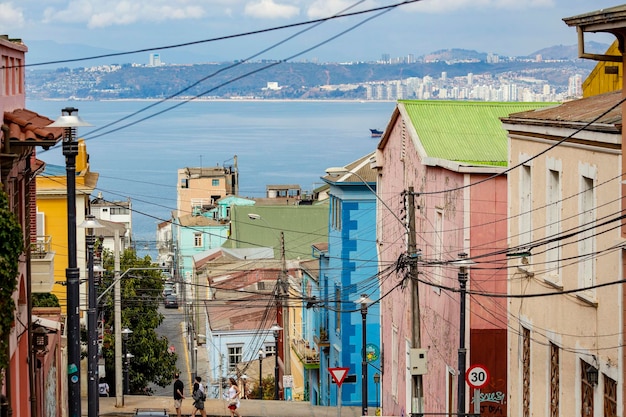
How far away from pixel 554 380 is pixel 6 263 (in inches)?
400

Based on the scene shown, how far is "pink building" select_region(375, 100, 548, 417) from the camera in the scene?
84.5 feet

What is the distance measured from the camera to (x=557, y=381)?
755 inches

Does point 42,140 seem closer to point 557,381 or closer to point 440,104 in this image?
point 557,381

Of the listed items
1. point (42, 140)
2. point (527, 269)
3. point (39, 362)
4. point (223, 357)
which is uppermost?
point (42, 140)

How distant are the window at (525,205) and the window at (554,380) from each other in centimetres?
214

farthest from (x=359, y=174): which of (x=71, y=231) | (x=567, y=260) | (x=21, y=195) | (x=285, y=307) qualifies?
(x=71, y=231)

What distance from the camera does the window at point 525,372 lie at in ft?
68.7

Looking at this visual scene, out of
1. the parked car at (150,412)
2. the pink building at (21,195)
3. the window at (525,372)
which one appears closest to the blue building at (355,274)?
the parked car at (150,412)

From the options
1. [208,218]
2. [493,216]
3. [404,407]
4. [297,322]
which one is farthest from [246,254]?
[493,216]

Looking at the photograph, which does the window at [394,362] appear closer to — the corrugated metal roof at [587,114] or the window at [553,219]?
the corrugated metal roof at [587,114]

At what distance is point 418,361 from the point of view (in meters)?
24.1

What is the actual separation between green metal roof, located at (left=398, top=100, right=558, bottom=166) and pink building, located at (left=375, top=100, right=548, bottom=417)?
3cm

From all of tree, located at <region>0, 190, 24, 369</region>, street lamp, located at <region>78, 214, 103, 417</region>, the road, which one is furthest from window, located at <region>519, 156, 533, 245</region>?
the road

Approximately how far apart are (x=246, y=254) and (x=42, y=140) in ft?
189
